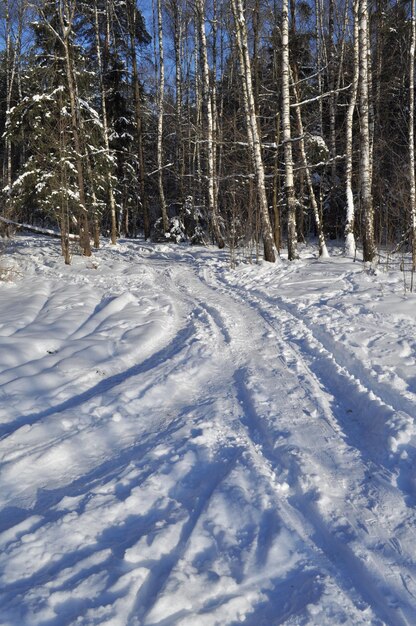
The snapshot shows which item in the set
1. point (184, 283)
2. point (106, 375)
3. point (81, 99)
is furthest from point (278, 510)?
point (81, 99)

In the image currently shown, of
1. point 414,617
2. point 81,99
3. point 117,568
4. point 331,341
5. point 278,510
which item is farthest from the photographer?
point 81,99

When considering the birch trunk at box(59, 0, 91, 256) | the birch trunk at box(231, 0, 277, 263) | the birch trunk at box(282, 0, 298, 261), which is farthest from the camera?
the birch trunk at box(59, 0, 91, 256)

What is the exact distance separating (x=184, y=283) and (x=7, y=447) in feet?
23.4

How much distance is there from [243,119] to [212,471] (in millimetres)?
18951

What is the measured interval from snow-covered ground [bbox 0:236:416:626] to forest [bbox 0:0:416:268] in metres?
6.15

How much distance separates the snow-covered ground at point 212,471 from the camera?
2006 millimetres

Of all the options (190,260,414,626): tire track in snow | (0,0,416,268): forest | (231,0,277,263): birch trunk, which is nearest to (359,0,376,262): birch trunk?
(0,0,416,268): forest

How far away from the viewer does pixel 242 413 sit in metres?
3.74

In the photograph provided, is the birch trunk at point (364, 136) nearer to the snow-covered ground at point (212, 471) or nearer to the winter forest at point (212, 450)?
the winter forest at point (212, 450)

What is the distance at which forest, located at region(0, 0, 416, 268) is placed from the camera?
1191cm

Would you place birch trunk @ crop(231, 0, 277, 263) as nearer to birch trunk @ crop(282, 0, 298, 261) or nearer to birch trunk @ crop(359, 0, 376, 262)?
birch trunk @ crop(282, 0, 298, 261)

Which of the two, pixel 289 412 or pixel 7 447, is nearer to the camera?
pixel 7 447

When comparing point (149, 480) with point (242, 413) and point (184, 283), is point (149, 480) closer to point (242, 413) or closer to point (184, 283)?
point (242, 413)

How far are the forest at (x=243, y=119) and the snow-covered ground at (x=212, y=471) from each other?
615 cm
